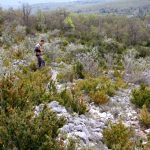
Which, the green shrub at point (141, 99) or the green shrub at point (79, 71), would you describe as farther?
the green shrub at point (79, 71)

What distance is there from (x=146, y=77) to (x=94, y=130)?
7614mm

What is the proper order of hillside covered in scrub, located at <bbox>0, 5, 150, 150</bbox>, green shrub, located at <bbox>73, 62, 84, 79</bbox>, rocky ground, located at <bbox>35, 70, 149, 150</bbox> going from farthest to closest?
green shrub, located at <bbox>73, 62, 84, 79</bbox> → rocky ground, located at <bbox>35, 70, 149, 150</bbox> → hillside covered in scrub, located at <bbox>0, 5, 150, 150</bbox>

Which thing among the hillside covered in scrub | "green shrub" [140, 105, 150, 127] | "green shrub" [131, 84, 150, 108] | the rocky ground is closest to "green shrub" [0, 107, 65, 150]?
the hillside covered in scrub

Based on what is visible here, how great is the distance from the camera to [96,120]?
28.1 feet

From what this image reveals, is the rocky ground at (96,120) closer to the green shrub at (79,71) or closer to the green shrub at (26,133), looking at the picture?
the green shrub at (26,133)

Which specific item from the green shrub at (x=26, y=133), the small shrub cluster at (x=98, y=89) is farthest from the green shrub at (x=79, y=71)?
the green shrub at (x=26, y=133)

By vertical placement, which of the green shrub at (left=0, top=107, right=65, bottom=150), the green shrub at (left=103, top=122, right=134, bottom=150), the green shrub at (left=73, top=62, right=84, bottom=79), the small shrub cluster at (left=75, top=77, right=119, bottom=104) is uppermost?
the green shrub at (left=0, top=107, right=65, bottom=150)

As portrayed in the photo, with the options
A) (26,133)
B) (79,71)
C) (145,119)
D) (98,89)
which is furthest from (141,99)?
(26,133)

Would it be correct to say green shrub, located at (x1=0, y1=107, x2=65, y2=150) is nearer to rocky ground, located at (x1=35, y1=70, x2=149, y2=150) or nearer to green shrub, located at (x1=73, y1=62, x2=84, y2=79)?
rocky ground, located at (x1=35, y1=70, x2=149, y2=150)

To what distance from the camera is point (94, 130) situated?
763 cm

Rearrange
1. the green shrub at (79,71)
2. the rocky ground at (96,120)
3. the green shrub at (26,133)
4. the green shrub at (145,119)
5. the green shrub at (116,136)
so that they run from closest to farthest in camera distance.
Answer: the green shrub at (26,133) < the rocky ground at (96,120) < the green shrub at (116,136) < the green shrub at (145,119) < the green shrub at (79,71)

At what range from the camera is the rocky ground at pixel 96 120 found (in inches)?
267

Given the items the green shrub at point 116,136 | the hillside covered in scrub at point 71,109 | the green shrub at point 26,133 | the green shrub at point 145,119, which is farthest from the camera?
the green shrub at point 145,119

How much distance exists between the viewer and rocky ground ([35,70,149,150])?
22.2 feet
